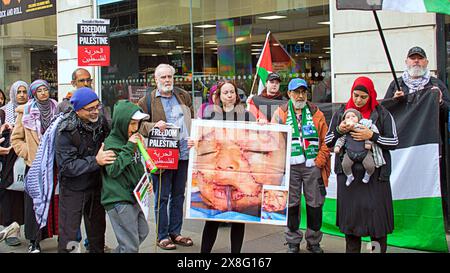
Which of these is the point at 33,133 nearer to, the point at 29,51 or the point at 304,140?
the point at 304,140

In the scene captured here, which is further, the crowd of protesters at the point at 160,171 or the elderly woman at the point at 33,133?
the elderly woman at the point at 33,133

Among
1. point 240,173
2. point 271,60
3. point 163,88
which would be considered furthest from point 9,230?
point 271,60

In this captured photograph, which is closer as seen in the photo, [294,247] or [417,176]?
[417,176]

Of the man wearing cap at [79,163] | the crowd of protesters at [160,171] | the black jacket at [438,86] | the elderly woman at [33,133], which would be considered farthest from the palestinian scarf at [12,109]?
the black jacket at [438,86]

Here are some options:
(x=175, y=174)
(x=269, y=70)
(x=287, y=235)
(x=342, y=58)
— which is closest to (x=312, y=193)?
Result: (x=287, y=235)

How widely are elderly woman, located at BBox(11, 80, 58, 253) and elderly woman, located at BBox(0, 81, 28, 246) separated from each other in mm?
358

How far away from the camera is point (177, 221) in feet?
22.6

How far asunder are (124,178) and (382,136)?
7.74 ft

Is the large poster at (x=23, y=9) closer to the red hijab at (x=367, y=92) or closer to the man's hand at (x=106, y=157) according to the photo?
the man's hand at (x=106, y=157)

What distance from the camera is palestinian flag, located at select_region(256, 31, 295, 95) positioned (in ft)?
26.1

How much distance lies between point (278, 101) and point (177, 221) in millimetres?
1900

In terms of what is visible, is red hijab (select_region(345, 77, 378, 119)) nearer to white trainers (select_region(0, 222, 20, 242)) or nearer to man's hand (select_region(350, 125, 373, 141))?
man's hand (select_region(350, 125, 373, 141))

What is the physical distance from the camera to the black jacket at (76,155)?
5.18 meters

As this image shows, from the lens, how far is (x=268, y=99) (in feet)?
24.1
